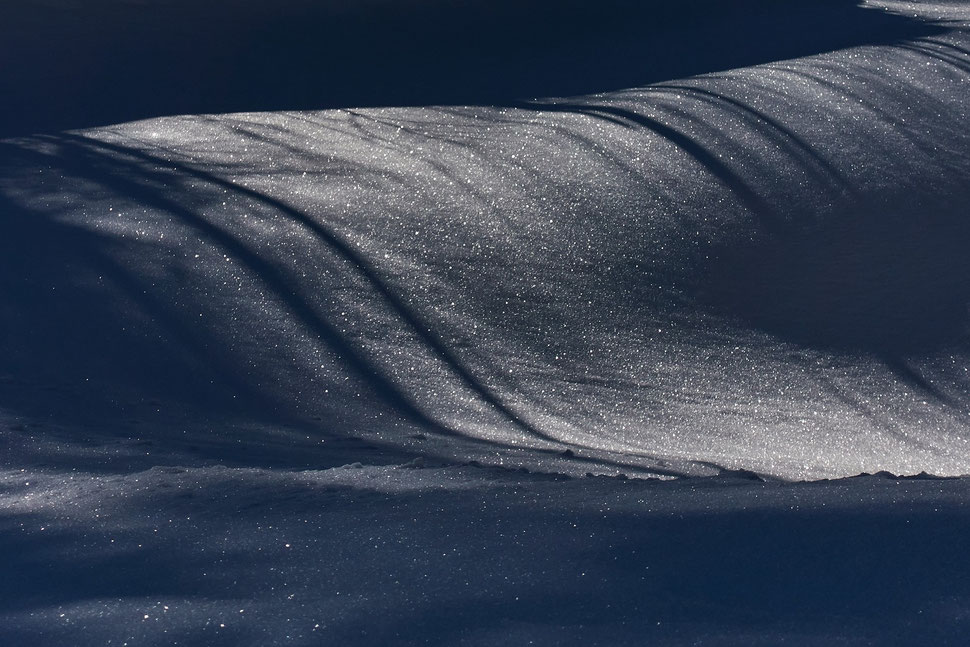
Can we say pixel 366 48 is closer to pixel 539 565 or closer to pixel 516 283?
pixel 516 283

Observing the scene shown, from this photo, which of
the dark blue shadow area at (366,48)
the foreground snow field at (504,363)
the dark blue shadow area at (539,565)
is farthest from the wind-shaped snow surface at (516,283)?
the dark blue shadow area at (539,565)

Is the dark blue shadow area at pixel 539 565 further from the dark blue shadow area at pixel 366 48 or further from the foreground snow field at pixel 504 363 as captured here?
the dark blue shadow area at pixel 366 48

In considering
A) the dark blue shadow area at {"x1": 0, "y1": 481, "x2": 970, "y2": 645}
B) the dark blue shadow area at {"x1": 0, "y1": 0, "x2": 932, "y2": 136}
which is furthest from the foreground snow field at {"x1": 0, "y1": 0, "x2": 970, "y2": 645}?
the dark blue shadow area at {"x1": 0, "y1": 0, "x2": 932, "y2": 136}

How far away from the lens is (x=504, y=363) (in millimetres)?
4270

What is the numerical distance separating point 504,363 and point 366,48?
453 centimetres

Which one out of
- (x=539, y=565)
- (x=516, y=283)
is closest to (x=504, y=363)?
(x=516, y=283)

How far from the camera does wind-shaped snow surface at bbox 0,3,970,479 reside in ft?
12.4

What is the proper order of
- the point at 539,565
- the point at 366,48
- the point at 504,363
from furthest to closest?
the point at 366,48, the point at 504,363, the point at 539,565

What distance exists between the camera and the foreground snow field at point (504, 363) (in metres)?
2.13

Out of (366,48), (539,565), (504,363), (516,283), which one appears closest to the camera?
(539,565)

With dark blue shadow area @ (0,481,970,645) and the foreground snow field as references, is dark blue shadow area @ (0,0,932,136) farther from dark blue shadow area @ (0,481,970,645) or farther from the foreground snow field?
dark blue shadow area @ (0,481,970,645)

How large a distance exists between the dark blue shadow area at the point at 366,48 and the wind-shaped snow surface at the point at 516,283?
551mm

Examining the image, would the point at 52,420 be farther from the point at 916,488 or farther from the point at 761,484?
the point at 916,488

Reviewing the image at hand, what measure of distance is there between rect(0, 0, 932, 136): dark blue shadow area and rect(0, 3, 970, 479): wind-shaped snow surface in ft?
1.81
